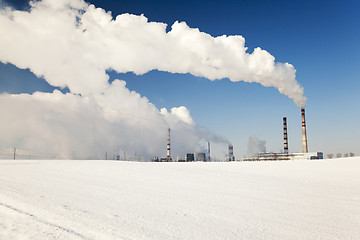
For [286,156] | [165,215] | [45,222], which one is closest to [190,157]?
[286,156]

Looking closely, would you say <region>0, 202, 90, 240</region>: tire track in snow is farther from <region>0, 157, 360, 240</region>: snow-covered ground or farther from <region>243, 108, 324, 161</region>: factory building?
<region>243, 108, 324, 161</region>: factory building

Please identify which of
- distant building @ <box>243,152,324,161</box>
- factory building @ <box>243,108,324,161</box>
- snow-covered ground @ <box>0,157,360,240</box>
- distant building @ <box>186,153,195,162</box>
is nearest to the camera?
snow-covered ground @ <box>0,157,360,240</box>

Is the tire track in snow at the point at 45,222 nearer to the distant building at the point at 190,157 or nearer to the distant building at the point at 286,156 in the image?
the distant building at the point at 286,156

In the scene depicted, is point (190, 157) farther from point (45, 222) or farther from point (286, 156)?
point (45, 222)

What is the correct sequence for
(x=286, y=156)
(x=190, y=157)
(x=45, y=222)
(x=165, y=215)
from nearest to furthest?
1. (x=45, y=222)
2. (x=165, y=215)
3. (x=286, y=156)
4. (x=190, y=157)

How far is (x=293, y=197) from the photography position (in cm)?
979

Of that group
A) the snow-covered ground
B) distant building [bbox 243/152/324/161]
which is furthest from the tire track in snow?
distant building [bbox 243/152/324/161]

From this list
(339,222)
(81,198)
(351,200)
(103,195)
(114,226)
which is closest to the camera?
(114,226)

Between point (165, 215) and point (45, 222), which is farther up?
point (45, 222)

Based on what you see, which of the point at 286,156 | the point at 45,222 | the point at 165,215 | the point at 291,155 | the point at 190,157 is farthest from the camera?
the point at 190,157

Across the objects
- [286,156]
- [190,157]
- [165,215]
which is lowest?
[190,157]

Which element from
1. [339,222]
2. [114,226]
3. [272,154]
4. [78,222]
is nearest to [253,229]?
[339,222]

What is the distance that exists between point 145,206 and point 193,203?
1.50m

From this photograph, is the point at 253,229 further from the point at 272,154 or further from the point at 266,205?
the point at 272,154
